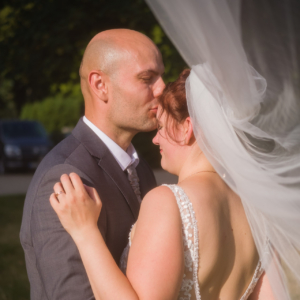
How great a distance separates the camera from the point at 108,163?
272 cm

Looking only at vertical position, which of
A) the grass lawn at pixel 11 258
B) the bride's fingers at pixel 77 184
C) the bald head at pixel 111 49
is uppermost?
the bald head at pixel 111 49

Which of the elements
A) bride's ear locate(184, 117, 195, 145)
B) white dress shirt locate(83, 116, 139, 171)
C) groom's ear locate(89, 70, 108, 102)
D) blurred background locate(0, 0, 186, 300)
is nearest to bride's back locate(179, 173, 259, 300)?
bride's ear locate(184, 117, 195, 145)

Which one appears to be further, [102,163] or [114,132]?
[114,132]

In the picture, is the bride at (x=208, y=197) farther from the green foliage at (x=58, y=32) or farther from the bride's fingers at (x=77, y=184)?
the green foliage at (x=58, y=32)

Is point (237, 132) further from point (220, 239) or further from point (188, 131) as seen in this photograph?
point (220, 239)

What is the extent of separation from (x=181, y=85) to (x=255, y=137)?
1.61ft

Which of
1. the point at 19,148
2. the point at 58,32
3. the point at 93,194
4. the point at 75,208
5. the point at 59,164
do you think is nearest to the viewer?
the point at 75,208

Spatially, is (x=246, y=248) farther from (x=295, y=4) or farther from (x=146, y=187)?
(x=295, y=4)

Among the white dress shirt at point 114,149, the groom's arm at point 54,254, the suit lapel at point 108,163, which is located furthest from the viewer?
the white dress shirt at point 114,149

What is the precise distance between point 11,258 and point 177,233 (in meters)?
5.94

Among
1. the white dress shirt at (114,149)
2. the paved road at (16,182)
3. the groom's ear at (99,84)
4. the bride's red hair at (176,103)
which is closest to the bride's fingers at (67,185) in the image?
the bride's red hair at (176,103)

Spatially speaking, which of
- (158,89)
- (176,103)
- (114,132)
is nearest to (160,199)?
(176,103)

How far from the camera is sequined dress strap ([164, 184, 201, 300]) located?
79.8 inches

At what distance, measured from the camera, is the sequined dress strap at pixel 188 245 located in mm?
2027
